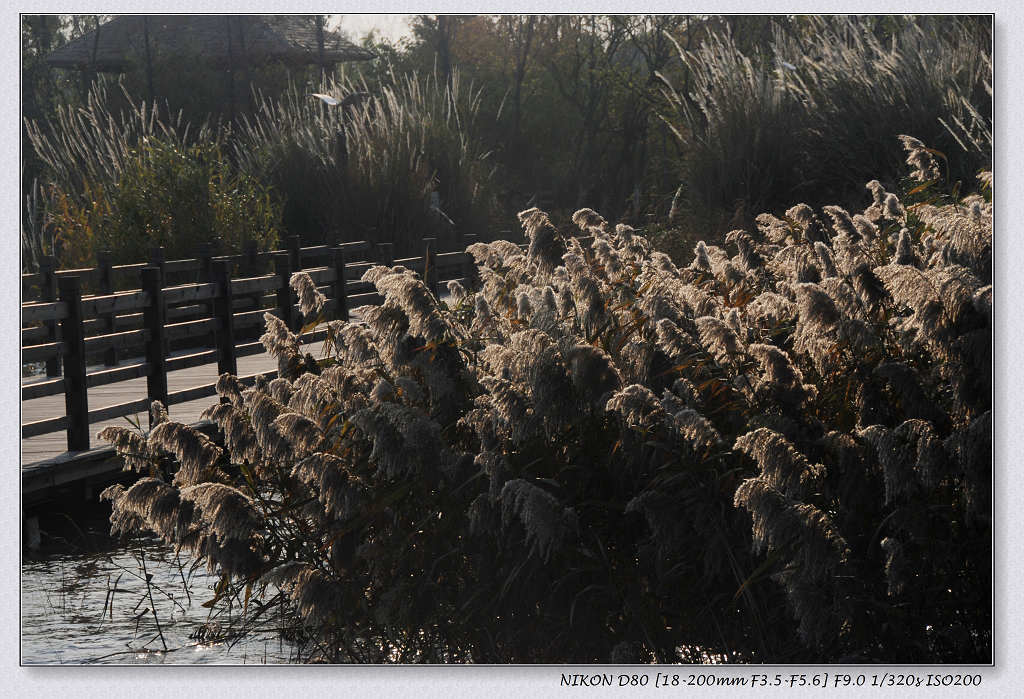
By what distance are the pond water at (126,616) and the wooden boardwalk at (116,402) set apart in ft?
2.02

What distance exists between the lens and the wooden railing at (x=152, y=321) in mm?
5992

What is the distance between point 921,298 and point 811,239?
129 cm

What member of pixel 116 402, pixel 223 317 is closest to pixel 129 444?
pixel 116 402

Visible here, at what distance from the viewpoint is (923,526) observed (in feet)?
9.59

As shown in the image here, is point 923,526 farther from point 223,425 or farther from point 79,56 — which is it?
point 79,56

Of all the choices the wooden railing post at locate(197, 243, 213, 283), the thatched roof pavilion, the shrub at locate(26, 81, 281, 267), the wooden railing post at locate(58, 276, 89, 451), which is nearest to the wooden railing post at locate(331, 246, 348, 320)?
the wooden railing post at locate(197, 243, 213, 283)

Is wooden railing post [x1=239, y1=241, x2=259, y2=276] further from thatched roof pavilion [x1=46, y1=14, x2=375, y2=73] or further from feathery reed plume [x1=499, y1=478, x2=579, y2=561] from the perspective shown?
feathery reed plume [x1=499, y1=478, x2=579, y2=561]

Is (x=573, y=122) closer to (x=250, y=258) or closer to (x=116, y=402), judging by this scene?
(x=250, y=258)

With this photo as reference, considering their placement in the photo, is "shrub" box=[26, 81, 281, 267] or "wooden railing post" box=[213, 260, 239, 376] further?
"shrub" box=[26, 81, 281, 267]

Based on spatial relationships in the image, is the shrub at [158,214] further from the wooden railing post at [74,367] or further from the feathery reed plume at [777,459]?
the feathery reed plume at [777,459]

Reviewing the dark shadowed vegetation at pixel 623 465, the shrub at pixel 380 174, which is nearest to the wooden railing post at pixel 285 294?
the shrub at pixel 380 174

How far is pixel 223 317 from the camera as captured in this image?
746 cm

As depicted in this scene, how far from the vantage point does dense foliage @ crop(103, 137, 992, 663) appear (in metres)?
2.90

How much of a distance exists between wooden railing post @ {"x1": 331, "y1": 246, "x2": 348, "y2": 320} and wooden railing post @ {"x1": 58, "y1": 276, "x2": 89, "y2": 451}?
3549mm
